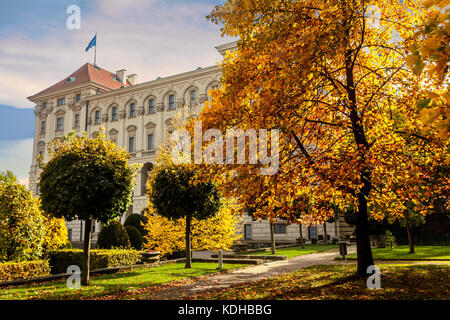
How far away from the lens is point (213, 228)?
19.6 meters

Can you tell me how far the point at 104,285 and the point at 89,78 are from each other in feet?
168

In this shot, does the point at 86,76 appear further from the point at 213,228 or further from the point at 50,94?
the point at 213,228

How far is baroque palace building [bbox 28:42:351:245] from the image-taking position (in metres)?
45.6

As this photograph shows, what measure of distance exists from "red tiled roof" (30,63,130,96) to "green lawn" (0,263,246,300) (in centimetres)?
4846

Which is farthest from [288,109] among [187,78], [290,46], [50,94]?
[50,94]

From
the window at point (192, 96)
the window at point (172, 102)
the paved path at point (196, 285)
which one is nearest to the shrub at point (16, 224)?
the paved path at point (196, 285)

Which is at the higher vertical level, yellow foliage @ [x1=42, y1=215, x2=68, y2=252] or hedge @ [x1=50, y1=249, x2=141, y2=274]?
yellow foliage @ [x1=42, y1=215, x2=68, y2=252]

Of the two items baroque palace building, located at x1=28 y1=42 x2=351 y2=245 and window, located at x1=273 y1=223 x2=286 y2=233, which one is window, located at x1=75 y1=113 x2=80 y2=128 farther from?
window, located at x1=273 y1=223 x2=286 y2=233

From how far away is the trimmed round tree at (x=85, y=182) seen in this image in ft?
36.6

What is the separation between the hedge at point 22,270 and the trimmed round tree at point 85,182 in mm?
2404

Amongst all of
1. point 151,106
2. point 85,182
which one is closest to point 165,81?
point 151,106

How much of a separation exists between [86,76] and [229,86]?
5381 cm

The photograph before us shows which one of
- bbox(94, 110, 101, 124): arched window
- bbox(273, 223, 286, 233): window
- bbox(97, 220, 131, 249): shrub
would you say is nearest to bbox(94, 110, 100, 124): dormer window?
bbox(94, 110, 101, 124): arched window
